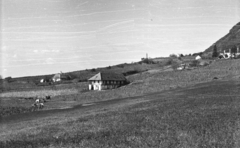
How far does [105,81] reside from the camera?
124 m

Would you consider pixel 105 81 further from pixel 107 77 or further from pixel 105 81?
pixel 107 77

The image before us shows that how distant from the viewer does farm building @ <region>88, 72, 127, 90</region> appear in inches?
4818

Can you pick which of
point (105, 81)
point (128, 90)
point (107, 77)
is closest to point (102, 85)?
point (105, 81)

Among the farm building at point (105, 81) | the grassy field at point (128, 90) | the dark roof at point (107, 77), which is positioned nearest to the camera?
the grassy field at point (128, 90)

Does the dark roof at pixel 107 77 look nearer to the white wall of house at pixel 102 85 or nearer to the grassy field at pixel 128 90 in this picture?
the white wall of house at pixel 102 85

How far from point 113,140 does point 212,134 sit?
3705 millimetres

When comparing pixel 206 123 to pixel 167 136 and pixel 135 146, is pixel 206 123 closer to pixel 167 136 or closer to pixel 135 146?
pixel 167 136

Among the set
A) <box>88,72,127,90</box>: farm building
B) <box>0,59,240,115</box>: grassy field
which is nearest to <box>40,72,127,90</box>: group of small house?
<box>88,72,127,90</box>: farm building

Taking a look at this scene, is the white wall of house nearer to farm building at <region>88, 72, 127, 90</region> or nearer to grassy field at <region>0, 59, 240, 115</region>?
farm building at <region>88, 72, 127, 90</region>

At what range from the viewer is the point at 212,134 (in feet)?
32.3

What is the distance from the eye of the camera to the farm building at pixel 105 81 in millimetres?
122375

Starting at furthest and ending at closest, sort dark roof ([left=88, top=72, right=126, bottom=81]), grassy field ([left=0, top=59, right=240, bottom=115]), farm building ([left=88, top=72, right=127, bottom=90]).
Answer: dark roof ([left=88, top=72, right=126, bottom=81])
farm building ([left=88, top=72, right=127, bottom=90])
grassy field ([left=0, top=59, right=240, bottom=115])

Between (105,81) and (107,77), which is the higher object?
(107,77)

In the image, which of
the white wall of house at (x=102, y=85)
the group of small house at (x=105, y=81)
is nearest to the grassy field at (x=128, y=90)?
the white wall of house at (x=102, y=85)
